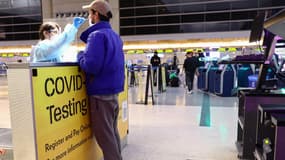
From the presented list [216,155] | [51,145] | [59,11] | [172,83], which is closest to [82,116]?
[51,145]

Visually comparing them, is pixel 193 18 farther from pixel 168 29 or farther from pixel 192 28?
pixel 168 29

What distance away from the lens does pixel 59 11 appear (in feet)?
61.8

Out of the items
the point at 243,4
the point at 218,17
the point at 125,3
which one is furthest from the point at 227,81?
the point at 125,3

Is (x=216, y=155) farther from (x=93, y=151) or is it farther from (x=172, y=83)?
(x=172, y=83)

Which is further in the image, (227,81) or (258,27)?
(227,81)

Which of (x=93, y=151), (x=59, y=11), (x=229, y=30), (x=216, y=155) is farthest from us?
(x=59, y=11)

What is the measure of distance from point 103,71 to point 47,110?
49cm

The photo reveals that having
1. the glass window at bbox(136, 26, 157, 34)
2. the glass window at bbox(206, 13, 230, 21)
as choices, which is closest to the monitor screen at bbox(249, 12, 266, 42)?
the glass window at bbox(206, 13, 230, 21)

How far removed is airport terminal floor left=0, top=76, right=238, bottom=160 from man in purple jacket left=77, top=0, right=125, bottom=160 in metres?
0.76

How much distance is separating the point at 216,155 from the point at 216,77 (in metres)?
4.86

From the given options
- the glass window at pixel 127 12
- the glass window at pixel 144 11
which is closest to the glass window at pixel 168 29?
the glass window at pixel 144 11

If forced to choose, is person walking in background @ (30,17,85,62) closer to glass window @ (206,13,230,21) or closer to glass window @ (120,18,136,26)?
glass window @ (206,13,230,21)

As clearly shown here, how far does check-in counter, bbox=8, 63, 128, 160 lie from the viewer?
133cm

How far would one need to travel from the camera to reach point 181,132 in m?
3.30
